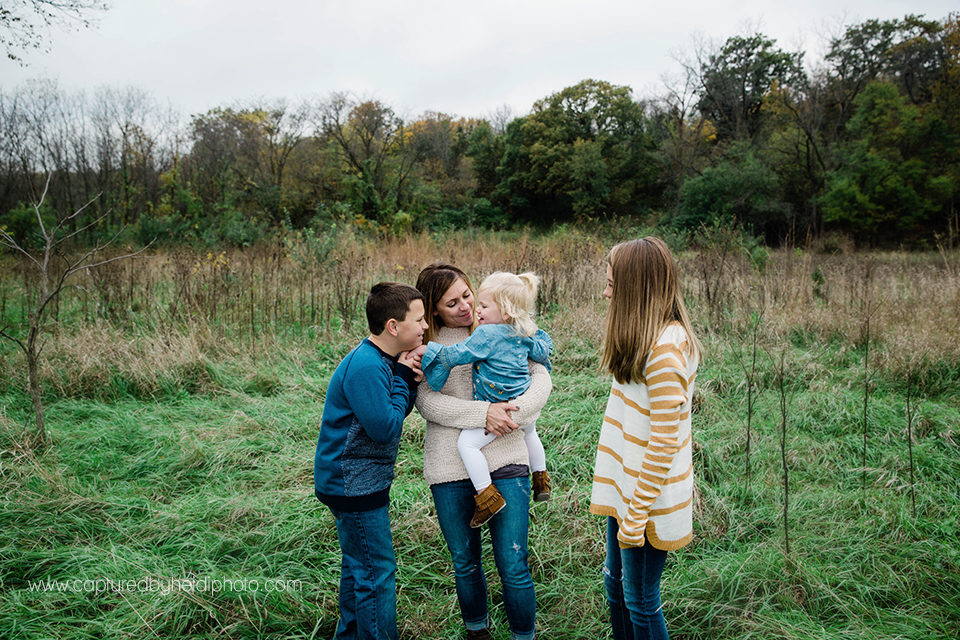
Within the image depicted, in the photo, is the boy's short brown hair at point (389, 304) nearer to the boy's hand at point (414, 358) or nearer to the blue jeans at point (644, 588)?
the boy's hand at point (414, 358)

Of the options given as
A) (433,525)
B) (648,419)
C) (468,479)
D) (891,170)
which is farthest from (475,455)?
(891,170)

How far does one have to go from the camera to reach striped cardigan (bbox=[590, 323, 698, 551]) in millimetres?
1398

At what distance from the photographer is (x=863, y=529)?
99.3 inches

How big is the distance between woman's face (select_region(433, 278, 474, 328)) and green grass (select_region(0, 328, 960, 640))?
1.22m

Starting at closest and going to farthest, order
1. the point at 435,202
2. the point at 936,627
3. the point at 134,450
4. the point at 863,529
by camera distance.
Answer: the point at 936,627, the point at 863,529, the point at 134,450, the point at 435,202

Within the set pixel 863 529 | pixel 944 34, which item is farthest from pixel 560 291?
pixel 944 34

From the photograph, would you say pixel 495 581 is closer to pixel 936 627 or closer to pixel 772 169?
pixel 936 627

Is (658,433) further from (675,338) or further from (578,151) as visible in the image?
(578,151)

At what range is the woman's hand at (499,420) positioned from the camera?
162 centimetres

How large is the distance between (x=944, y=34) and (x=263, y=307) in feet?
88.0

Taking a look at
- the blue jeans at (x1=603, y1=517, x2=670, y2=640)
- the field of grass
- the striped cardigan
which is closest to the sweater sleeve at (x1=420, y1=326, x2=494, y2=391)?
the striped cardigan

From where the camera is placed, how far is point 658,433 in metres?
1.39

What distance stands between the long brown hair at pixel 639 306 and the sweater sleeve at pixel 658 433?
7cm

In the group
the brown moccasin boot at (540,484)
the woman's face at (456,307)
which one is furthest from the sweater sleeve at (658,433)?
the woman's face at (456,307)
